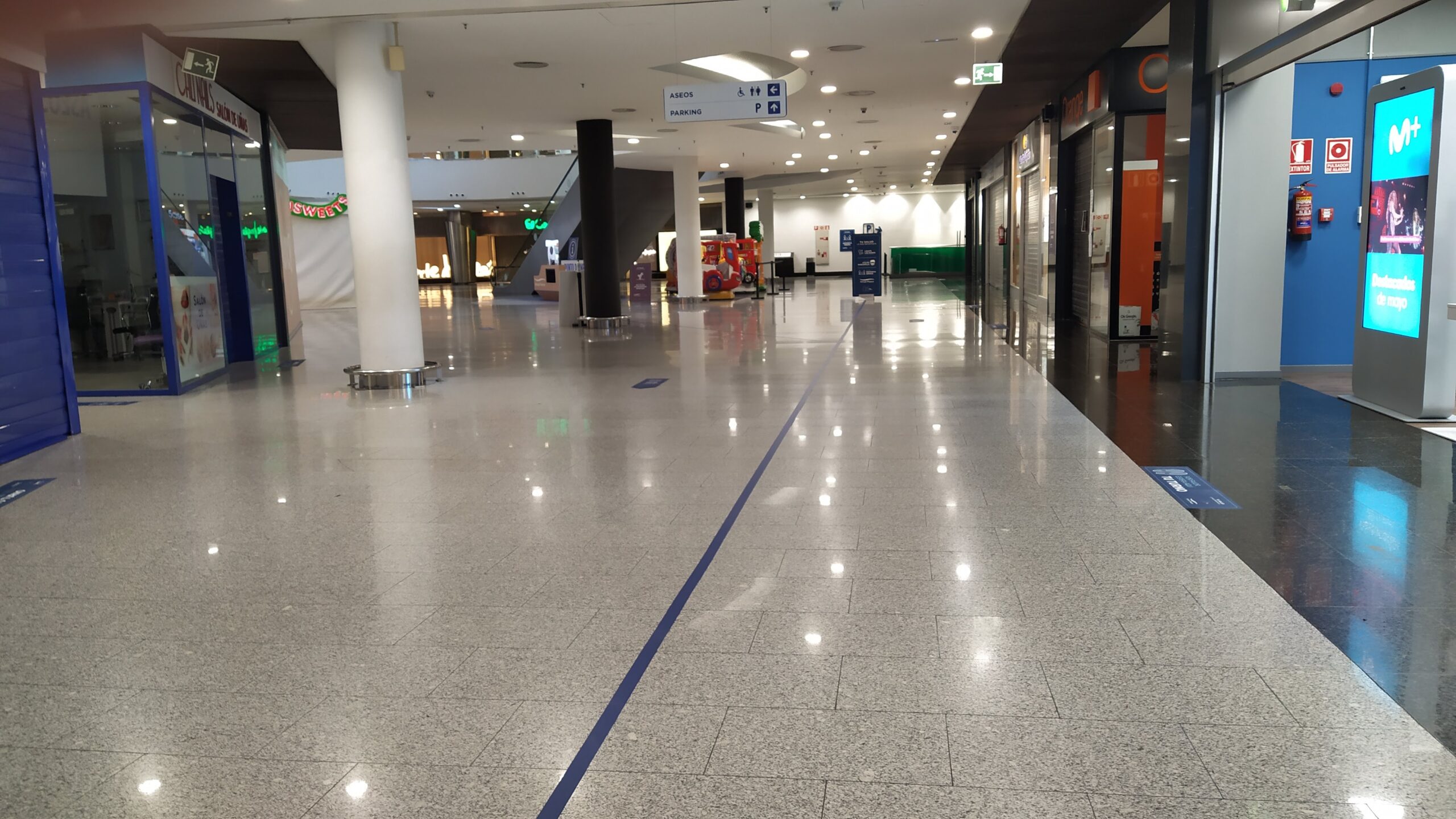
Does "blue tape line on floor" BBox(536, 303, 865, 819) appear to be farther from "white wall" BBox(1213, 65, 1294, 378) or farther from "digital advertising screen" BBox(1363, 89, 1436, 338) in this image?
"white wall" BBox(1213, 65, 1294, 378)

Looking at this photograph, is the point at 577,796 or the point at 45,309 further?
the point at 45,309

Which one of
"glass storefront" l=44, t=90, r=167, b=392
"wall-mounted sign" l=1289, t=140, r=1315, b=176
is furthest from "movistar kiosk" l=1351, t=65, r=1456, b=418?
"glass storefront" l=44, t=90, r=167, b=392

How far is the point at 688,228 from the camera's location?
2419 centimetres

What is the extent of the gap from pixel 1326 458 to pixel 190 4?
9033mm

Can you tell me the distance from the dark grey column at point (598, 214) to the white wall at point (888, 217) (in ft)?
79.5

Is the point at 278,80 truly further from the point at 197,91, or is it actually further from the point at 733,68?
the point at 733,68

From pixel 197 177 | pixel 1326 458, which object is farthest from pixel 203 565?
pixel 197 177

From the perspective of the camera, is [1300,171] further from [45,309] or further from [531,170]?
[531,170]

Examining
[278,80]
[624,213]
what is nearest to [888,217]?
[624,213]

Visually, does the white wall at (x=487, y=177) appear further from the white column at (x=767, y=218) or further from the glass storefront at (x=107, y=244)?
the glass storefront at (x=107, y=244)

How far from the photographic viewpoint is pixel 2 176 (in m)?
6.72

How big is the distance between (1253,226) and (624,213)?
19333 millimetres

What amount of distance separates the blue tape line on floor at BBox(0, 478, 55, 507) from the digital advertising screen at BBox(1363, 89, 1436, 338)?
8.13m

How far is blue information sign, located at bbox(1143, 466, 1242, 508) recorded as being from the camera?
465cm
